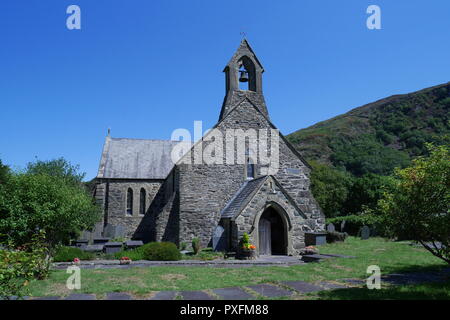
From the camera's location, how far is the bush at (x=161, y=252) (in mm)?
15742

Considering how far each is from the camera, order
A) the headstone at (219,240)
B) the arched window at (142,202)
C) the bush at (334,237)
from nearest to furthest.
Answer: the headstone at (219,240) → the bush at (334,237) → the arched window at (142,202)

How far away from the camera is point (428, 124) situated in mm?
93938

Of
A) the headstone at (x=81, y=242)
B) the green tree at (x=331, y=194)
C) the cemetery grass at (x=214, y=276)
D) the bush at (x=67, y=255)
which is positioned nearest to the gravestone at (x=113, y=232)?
the headstone at (x=81, y=242)

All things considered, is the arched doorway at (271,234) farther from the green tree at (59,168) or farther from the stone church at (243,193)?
the green tree at (59,168)

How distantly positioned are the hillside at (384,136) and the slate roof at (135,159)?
185 ft

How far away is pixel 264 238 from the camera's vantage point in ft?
59.9

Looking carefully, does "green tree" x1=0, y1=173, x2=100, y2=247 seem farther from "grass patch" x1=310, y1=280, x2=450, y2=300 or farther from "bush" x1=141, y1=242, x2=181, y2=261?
"grass patch" x1=310, y1=280, x2=450, y2=300

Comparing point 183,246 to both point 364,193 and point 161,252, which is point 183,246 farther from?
point 364,193

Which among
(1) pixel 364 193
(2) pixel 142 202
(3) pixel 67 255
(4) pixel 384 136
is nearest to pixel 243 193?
(3) pixel 67 255

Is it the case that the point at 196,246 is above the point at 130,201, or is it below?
below

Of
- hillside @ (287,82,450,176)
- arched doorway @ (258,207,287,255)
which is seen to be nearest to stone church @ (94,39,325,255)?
arched doorway @ (258,207,287,255)

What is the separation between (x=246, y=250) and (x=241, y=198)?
3.87 meters
